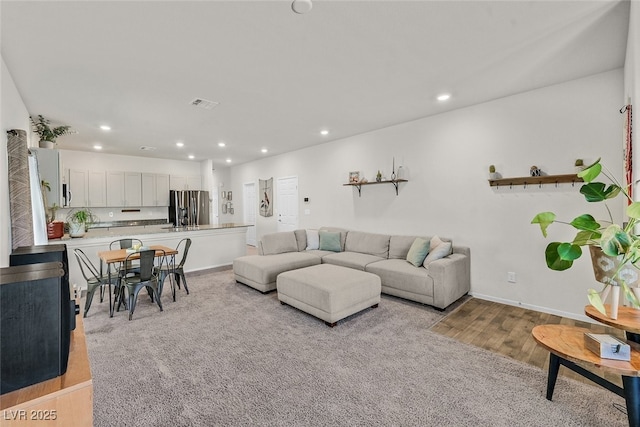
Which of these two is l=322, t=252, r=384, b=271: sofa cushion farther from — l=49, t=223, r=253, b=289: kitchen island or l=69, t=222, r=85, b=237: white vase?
l=69, t=222, r=85, b=237: white vase

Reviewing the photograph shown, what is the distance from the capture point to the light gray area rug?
5.87 ft

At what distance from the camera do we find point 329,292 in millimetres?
3035

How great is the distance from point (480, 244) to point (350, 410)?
304 centimetres

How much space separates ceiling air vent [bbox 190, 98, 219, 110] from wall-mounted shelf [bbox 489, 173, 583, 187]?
386 cm

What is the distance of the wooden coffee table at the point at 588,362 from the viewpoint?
4.93 feet

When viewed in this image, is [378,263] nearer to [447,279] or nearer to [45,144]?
[447,279]

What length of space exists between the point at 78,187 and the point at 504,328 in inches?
331

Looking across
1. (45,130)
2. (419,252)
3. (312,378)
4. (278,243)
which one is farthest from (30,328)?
(45,130)

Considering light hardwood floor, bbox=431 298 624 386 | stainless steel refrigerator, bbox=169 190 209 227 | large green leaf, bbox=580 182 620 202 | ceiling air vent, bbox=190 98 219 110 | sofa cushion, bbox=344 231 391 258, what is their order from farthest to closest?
1. stainless steel refrigerator, bbox=169 190 209 227
2. sofa cushion, bbox=344 231 391 258
3. ceiling air vent, bbox=190 98 219 110
4. light hardwood floor, bbox=431 298 624 386
5. large green leaf, bbox=580 182 620 202

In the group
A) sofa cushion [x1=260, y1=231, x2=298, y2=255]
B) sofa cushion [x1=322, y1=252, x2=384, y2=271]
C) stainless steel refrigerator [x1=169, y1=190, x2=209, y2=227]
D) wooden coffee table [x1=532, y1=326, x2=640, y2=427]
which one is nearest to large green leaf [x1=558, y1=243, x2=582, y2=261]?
wooden coffee table [x1=532, y1=326, x2=640, y2=427]

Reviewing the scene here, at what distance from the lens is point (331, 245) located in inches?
212

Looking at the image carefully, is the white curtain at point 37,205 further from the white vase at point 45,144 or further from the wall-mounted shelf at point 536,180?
the wall-mounted shelf at point 536,180

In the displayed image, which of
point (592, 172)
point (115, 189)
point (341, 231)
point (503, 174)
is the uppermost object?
point (115, 189)

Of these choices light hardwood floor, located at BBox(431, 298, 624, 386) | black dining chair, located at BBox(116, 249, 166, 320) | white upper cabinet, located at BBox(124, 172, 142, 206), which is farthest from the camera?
white upper cabinet, located at BBox(124, 172, 142, 206)
